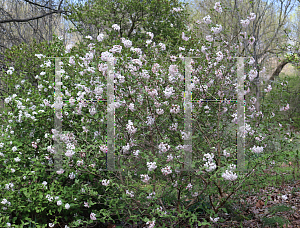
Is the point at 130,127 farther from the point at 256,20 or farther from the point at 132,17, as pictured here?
the point at 256,20

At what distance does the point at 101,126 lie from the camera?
11.0 feet

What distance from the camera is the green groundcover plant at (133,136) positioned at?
2939 mm

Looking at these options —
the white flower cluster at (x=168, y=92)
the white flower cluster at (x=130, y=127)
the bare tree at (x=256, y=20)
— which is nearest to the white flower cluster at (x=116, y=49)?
the white flower cluster at (x=168, y=92)

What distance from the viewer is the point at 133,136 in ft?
10.4

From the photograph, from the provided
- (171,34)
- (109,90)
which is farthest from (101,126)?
(171,34)

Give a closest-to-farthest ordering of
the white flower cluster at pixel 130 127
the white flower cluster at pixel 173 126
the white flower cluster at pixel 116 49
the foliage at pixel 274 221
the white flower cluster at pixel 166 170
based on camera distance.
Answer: the white flower cluster at pixel 166 170 → the white flower cluster at pixel 130 127 → the white flower cluster at pixel 116 49 → the white flower cluster at pixel 173 126 → the foliage at pixel 274 221

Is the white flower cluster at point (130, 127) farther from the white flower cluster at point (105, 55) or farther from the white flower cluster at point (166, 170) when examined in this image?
the white flower cluster at point (105, 55)

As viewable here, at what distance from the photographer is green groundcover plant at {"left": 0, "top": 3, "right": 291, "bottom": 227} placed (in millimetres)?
2939

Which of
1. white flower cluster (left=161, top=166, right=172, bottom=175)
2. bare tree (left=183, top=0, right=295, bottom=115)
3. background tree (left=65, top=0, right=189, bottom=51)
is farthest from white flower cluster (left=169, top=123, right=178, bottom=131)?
background tree (left=65, top=0, right=189, bottom=51)

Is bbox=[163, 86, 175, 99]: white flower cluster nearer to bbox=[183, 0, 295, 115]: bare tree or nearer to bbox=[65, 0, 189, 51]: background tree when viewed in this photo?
bbox=[183, 0, 295, 115]: bare tree

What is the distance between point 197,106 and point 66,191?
5.97ft

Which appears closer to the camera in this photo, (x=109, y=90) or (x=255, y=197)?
(x=109, y=90)

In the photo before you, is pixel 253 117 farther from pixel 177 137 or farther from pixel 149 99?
pixel 149 99

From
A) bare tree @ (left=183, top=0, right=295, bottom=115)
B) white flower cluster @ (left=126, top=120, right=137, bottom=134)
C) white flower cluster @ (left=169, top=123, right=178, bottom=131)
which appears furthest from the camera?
bare tree @ (left=183, top=0, right=295, bottom=115)
